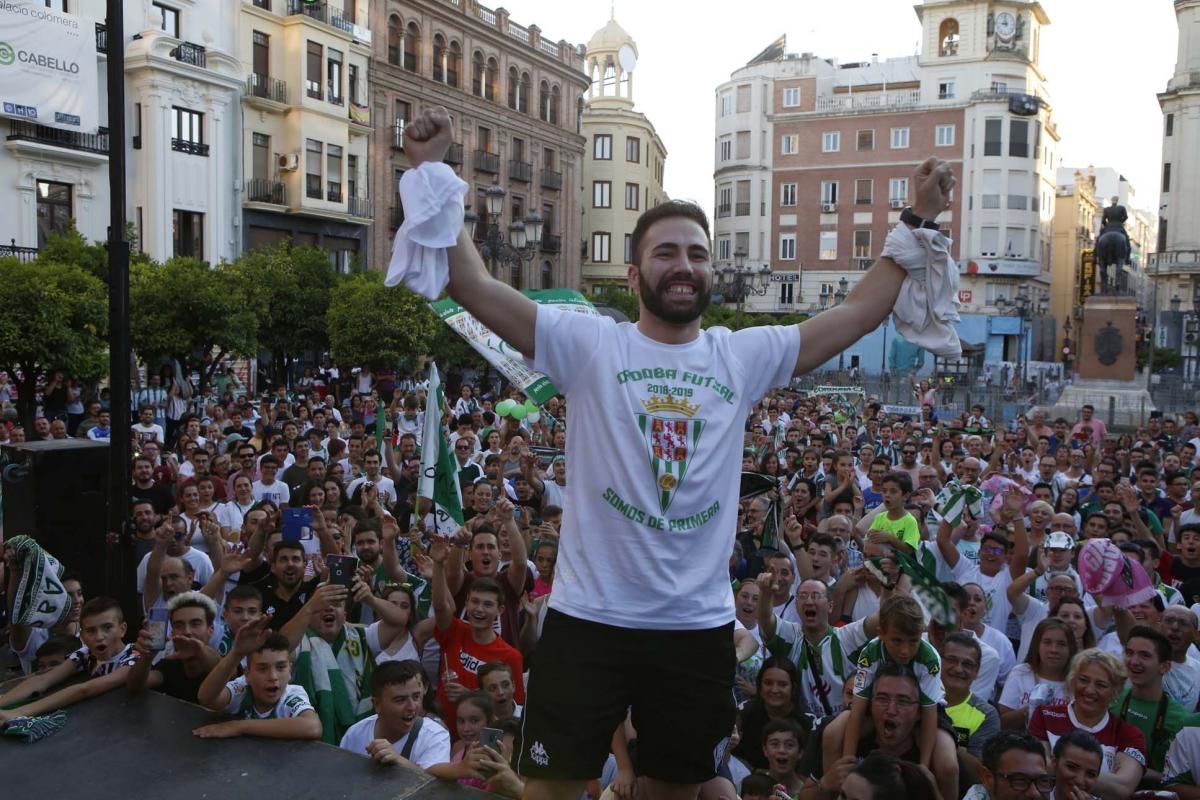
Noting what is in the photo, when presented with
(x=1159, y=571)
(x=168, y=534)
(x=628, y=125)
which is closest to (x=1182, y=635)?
(x=1159, y=571)

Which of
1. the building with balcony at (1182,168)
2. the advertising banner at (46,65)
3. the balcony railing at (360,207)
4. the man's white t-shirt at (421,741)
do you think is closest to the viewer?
the man's white t-shirt at (421,741)

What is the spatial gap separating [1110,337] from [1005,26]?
1313 inches

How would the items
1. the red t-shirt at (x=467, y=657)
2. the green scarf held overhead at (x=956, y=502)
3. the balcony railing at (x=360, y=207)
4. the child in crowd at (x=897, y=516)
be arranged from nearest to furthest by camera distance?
1. the red t-shirt at (x=467, y=657)
2. the green scarf held overhead at (x=956, y=502)
3. the child in crowd at (x=897, y=516)
4. the balcony railing at (x=360, y=207)

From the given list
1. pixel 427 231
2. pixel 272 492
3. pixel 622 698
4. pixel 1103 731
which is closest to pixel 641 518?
pixel 622 698

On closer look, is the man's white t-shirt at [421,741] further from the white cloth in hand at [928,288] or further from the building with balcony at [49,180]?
the building with balcony at [49,180]

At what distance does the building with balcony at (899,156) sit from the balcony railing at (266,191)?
23695mm

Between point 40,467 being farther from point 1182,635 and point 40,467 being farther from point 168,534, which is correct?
point 1182,635

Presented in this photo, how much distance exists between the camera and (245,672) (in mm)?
4730

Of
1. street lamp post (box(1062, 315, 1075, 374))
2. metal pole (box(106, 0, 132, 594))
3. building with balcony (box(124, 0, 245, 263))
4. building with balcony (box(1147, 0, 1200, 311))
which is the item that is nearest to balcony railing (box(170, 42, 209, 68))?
building with balcony (box(124, 0, 245, 263))

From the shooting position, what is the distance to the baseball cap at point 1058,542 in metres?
7.08

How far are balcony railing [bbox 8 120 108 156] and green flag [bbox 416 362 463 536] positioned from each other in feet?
75.1

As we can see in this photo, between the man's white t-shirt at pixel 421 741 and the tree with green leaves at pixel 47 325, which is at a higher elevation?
the tree with green leaves at pixel 47 325

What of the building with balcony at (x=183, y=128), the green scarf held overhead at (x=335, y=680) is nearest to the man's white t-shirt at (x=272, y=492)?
the green scarf held overhead at (x=335, y=680)

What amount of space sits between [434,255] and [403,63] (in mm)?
38538
